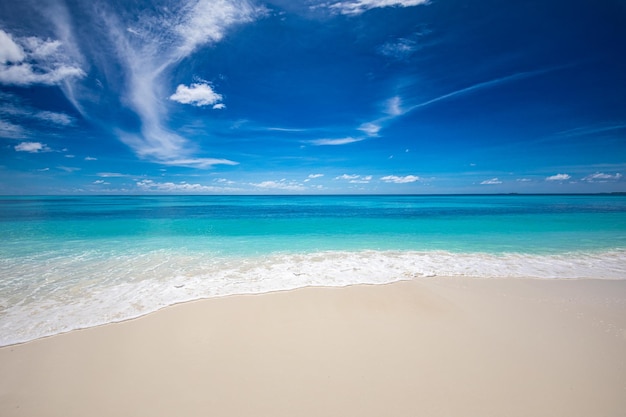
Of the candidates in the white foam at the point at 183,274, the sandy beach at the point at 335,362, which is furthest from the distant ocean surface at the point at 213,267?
the sandy beach at the point at 335,362

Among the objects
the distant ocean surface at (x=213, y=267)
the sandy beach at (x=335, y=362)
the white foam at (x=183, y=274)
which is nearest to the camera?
the sandy beach at (x=335, y=362)

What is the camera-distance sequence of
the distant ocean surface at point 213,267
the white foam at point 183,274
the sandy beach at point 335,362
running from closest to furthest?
the sandy beach at point 335,362
the white foam at point 183,274
the distant ocean surface at point 213,267

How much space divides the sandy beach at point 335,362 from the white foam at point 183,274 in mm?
877

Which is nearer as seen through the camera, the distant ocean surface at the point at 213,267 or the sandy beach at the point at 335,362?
the sandy beach at the point at 335,362

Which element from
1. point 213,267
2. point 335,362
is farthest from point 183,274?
point 335,362

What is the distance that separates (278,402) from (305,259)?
266 inches

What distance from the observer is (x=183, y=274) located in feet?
25.4

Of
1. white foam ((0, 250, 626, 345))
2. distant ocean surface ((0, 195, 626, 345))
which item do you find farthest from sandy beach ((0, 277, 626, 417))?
distant ocean surface ((0, 195, 626, 345))

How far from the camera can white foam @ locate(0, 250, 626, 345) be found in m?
5.11

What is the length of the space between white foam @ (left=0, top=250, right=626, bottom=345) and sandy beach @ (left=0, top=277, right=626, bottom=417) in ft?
2.88

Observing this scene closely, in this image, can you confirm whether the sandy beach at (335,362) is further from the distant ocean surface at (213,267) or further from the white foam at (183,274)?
the distant ocean surface at (213,267)

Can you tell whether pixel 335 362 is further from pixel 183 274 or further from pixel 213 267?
pixel 213 267

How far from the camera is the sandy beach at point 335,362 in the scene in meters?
2.92

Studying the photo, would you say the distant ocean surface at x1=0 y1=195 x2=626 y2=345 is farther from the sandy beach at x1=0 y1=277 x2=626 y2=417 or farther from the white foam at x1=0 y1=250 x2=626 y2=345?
the sandy beach at x1=0 y1=277 x2=626 y2=417
